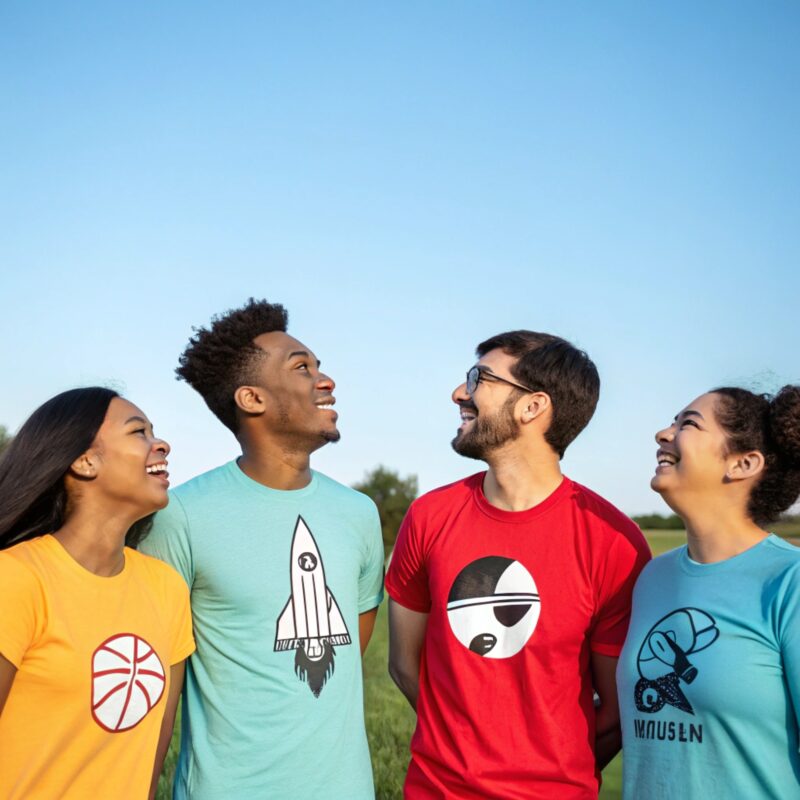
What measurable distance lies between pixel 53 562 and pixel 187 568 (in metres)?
0.83

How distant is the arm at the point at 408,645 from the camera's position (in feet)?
16.6

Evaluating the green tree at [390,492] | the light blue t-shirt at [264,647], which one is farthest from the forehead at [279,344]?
the green tree at [390,492]

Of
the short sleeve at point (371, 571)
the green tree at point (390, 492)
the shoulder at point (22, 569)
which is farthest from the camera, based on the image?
the green tree at point (390, 492)

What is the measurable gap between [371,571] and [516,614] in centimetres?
106

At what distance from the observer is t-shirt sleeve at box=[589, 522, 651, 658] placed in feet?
14.9

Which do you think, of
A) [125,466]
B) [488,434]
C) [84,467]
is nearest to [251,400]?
[125,466]

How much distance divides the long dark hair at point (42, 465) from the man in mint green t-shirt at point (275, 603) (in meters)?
0.60

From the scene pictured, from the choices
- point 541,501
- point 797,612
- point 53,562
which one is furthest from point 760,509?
point 53,562

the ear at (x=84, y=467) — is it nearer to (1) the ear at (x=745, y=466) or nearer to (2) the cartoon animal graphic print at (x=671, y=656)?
(2) the cartoon animal graphic print at (x=671, y=656)

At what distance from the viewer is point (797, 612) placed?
3697 mm

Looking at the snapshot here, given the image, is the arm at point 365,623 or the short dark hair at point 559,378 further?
the arm at point 365,623

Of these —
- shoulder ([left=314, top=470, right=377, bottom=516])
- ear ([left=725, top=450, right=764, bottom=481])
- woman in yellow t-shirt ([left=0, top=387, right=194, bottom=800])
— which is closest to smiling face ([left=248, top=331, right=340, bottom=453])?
shoulder ([left=314, top=470, right=377, bottom=516])

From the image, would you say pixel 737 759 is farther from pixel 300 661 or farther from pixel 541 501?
pixel 300 661

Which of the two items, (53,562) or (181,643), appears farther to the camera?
(181,643)
